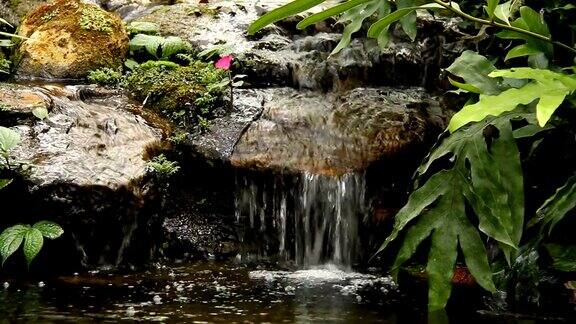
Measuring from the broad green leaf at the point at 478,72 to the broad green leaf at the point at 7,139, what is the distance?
2837 mm

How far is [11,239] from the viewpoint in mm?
3703

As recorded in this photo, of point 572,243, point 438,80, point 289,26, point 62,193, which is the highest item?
point 289,26

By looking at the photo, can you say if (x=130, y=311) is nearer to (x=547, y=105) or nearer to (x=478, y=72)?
(x=478, y=72)

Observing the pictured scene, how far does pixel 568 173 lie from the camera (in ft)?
10.9

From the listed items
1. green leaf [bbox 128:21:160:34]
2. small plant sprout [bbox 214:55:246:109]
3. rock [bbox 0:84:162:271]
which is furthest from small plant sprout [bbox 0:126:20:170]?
green leaf [bbox 128:21:160:34]

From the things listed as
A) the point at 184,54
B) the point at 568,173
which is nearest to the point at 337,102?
the point at 184,54

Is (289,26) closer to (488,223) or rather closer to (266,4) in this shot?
(266,4)

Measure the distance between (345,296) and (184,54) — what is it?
4079 mm

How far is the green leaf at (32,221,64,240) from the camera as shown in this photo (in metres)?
3.78

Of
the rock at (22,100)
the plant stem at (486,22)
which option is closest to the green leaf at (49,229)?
the rock at (22,100)

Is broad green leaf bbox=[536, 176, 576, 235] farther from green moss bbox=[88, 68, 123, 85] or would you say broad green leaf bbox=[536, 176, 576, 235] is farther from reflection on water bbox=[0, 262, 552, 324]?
green moss bbox=[88, 68, 123, 85]

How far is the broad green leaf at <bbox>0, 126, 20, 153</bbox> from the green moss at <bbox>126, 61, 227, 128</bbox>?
1735 millimetres

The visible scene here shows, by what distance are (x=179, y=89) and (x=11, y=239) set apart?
8.26 feet

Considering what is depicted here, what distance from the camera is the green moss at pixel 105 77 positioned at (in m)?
6.17
